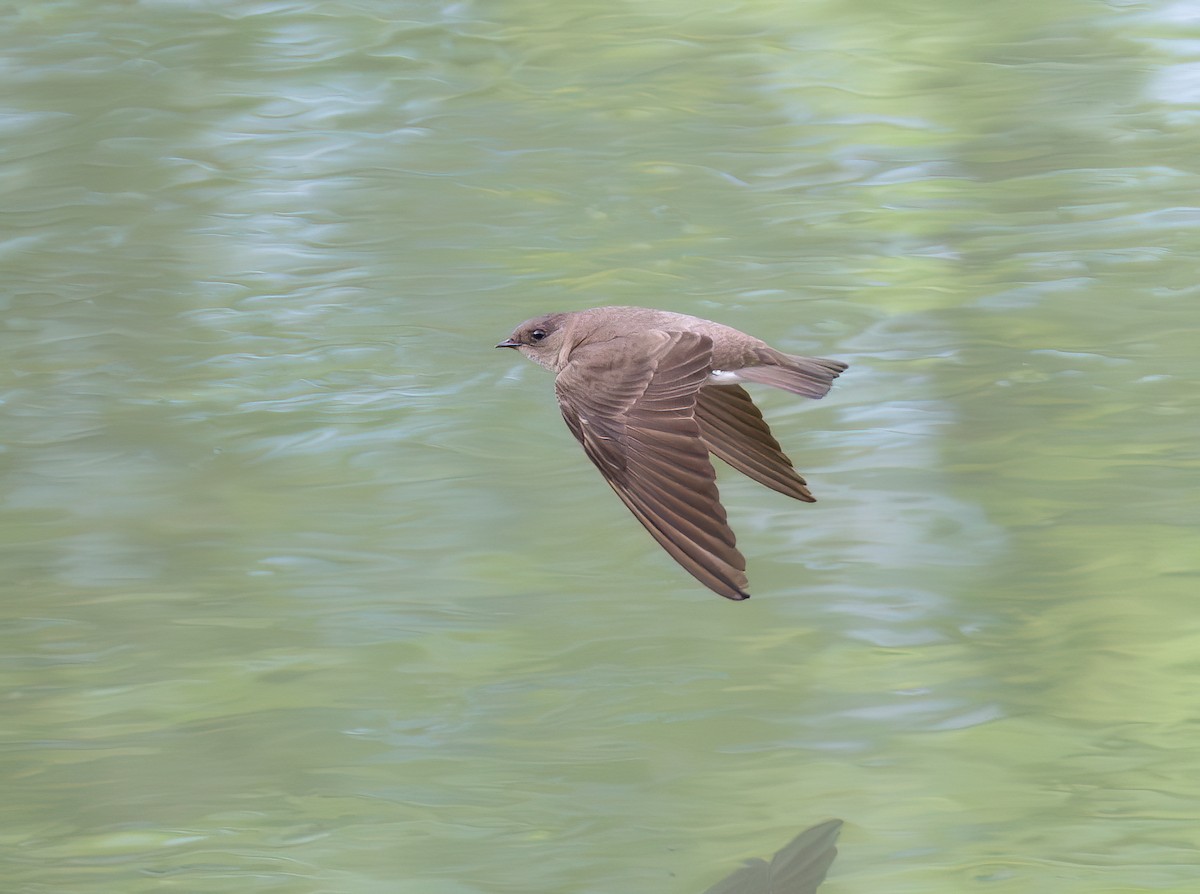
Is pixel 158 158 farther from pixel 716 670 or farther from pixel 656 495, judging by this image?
pixel 656 495

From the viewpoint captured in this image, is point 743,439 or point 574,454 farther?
point 574,454

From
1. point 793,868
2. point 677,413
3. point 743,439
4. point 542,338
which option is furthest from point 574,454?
point 793,868

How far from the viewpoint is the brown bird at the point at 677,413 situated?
9.31 feet

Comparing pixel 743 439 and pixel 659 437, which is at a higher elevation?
pixel 659 437

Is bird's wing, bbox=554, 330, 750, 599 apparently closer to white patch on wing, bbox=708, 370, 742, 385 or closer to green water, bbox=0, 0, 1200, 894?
white patch on wing, bbox=708, 370, 742, 385

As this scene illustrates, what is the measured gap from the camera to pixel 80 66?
6.97 meters

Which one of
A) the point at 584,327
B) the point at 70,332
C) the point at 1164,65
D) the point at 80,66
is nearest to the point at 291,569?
the point at 584,327

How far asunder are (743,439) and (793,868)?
2.72 feet

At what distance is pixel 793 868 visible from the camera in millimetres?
3156

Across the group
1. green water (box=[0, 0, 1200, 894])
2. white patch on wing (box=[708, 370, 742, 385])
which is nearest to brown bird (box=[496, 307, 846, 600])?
white patch on wing (box=[708, 370, 742, 385])

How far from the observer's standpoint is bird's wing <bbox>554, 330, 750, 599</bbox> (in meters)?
2.78

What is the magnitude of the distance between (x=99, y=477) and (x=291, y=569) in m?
0.74

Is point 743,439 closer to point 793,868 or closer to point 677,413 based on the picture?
point 677,413

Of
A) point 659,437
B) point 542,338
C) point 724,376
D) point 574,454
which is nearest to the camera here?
point 659,437
